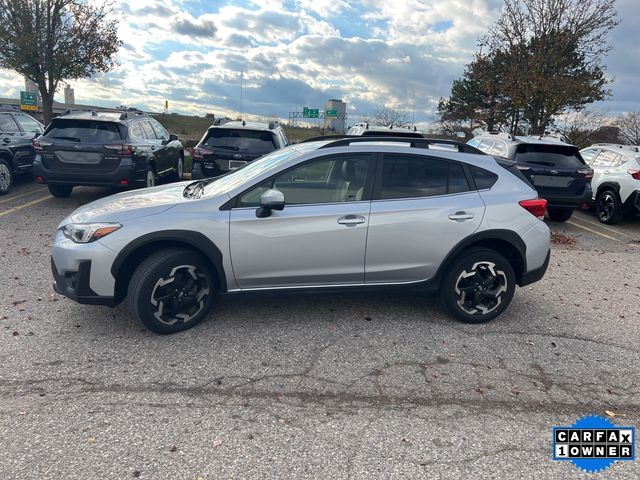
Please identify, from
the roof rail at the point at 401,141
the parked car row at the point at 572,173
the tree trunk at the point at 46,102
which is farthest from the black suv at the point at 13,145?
the parked car row at the point at 572,173

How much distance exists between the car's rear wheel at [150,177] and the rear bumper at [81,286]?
16.4ft

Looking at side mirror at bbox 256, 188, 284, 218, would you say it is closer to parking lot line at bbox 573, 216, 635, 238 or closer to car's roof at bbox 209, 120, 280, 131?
car's roof at bbox 209, 120, 280, 131

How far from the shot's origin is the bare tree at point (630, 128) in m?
25.3

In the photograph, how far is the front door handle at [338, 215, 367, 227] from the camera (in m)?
3.96

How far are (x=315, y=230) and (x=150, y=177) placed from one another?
5939 mm

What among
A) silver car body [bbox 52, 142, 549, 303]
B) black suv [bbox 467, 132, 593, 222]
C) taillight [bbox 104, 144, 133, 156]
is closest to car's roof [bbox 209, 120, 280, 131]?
taillight [bbox 104, 144, 133, 156]

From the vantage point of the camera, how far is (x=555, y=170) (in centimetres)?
874

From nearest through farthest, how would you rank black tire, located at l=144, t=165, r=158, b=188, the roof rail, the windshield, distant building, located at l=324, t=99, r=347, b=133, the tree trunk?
the windshield < the roof rail < black tire, located at l=144, t=165, r=158, b=188 < the tree trunk < distant building, located at l=324, t=99, r=347, b=133

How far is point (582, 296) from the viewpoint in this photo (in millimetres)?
5391

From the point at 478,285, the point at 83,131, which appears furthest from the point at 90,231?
the point at 83,131

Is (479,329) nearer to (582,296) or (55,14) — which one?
(582,296)

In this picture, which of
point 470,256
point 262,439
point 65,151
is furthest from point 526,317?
point 65,151

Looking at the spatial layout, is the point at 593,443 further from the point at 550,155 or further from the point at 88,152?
the point at 88,152

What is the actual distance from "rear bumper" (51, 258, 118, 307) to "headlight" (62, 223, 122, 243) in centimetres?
20
